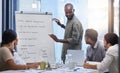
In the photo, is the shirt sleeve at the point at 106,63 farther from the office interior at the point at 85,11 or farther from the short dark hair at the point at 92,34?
the office interior at the point at 85,11

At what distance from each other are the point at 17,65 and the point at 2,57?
209 mm

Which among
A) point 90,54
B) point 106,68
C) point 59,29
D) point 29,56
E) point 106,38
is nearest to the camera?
point 106,68

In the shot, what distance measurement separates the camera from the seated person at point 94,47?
321 cm

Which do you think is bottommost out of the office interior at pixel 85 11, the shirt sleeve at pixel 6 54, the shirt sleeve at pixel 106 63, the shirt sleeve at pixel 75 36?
the shirt sleeve at pixel 106 63

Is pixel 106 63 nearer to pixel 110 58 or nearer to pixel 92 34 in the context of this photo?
pixel 110 58

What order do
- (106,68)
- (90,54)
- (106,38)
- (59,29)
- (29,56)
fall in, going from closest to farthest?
(106,68)
(106,38)
(90,54)
(29,56)
(59,29)

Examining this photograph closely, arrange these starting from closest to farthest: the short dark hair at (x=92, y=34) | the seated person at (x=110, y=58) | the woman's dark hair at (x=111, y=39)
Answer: the seated person at (x=110, y=58), the woman's dark hair at (x=111, y=39), the short dark hair at (x=92, y=34)

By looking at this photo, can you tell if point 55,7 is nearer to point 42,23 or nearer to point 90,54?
point 42,23

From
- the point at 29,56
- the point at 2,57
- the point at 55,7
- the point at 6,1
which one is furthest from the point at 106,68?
the point at 6,1

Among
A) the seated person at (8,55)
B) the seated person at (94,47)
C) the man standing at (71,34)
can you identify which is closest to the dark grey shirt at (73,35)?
the man standing at (71,34)

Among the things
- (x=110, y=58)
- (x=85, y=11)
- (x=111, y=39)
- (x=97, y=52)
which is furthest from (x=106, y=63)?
(x=85, y=11)

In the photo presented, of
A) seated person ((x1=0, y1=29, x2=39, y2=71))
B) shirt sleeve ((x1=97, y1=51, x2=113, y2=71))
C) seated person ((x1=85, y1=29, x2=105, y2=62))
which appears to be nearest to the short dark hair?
seated person ((x1=85, y1=29, x2=105, y2=62))

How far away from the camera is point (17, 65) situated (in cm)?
267

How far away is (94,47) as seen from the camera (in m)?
3.28
